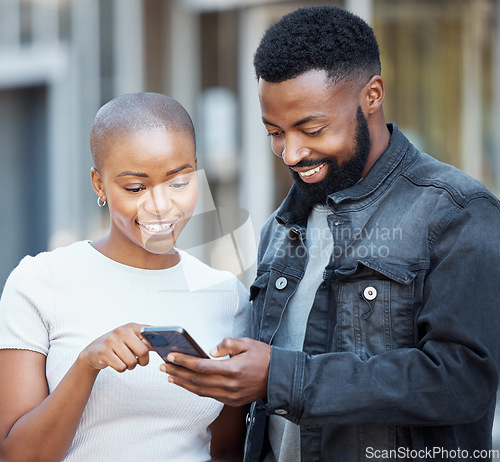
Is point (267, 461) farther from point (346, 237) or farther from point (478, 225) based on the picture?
point (478, 225)

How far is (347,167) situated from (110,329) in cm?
80

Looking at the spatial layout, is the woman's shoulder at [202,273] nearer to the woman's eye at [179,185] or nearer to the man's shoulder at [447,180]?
the woman's eye at [179,185]

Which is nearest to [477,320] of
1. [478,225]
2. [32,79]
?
[478,225]

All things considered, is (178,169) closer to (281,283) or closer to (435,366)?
(281,283)

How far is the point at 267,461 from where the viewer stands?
84.1 inches

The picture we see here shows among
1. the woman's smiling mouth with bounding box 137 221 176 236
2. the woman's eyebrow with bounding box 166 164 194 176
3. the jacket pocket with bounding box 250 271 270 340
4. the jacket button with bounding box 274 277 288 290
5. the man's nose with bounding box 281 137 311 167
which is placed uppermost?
the man's nose with bounding box 281 137 311 167

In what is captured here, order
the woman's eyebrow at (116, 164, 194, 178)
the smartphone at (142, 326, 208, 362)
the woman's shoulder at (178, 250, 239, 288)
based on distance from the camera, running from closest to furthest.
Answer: the smartphone at (142, 326, 208, 362)
the woman's eyebrow at (116, 164, 194, 178)
the woman's shoulder at (178, 250, 239, 288)

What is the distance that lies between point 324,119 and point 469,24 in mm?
3081

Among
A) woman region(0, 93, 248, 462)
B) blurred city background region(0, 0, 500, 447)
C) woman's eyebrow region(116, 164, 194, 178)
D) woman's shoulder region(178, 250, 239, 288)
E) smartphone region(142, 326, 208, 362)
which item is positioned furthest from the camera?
blurred city background region(0, 0, 500, 447)

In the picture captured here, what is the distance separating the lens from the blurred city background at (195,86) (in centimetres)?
462

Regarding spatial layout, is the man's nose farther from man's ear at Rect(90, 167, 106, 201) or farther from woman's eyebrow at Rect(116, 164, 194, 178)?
man's ear at Rect(90, 167, 106, 201)

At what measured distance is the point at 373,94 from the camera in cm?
204

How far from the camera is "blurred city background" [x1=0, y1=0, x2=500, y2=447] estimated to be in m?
4.62

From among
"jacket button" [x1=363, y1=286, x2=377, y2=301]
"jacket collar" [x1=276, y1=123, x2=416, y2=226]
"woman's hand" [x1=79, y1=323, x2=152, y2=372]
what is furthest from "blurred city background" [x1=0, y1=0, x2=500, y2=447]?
"woman's hand" [x1=79, y1=323, x2=152, y2=372]
